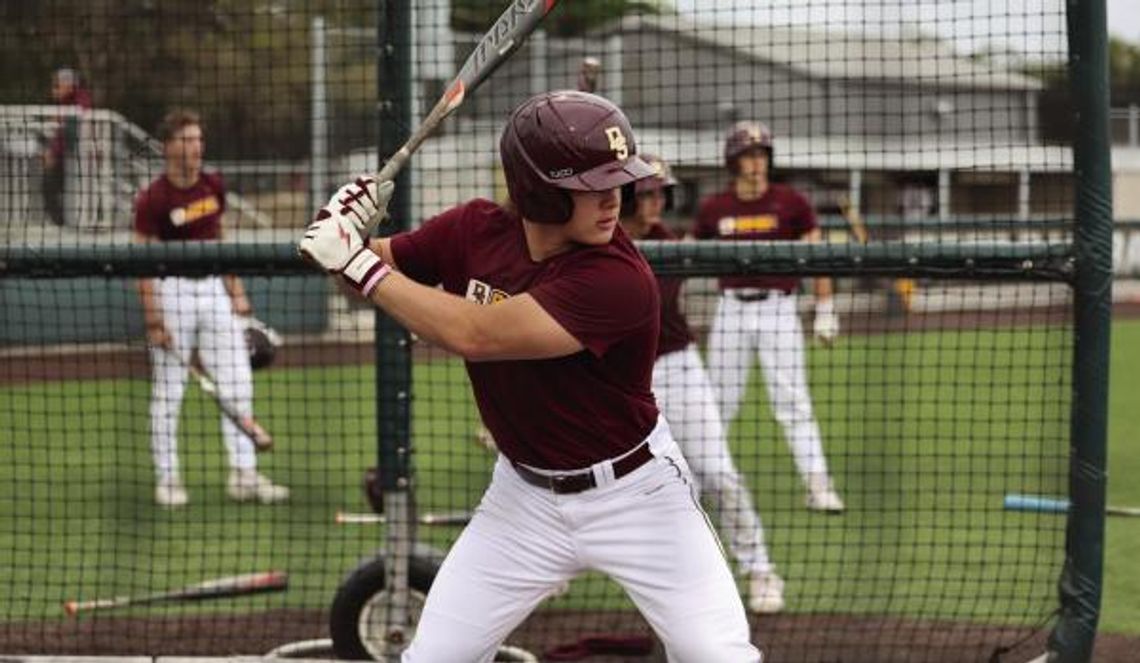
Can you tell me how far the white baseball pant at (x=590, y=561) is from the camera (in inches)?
146

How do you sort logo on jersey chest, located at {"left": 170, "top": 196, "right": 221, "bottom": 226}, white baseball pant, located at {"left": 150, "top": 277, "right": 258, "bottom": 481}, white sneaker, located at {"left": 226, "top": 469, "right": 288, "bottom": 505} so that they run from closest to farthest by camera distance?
1. logo on jersey chest, located at {"left": 170, "top": 196, "right": 221, "bottom": 226}
2. white baseball pant, located at {"left": 150, "top": 277, "right": 258, "bottom": 481}
3. white sneaker, located at {"left": 226, "top": 469, "right": 288, "bottom": 505}

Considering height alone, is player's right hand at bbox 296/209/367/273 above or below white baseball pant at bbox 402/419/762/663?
above

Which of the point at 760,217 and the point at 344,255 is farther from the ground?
the point at 760,217

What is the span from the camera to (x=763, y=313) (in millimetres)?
7488

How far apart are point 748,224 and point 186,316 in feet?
8.85

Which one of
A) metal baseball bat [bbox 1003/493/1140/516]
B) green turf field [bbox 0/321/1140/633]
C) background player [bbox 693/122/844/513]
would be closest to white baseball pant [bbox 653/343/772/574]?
green turf field [bbox 0/321/1140/633]

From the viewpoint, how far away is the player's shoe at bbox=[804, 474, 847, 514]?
293 inches

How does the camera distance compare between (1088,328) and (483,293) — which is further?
(1088,328)

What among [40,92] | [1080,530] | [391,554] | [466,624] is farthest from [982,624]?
[40,92]

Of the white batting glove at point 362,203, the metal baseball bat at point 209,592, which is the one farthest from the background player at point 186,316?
the white batting glove at point 362,203

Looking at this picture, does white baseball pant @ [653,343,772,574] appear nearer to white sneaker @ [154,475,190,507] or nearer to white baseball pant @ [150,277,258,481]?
white baseball pant @ [150,277,258,481]

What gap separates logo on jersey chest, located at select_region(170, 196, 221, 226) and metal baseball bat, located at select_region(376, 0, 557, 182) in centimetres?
358

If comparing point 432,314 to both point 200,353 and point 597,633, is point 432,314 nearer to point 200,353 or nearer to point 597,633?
point 597,633

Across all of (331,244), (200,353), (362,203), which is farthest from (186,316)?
(331,244)
